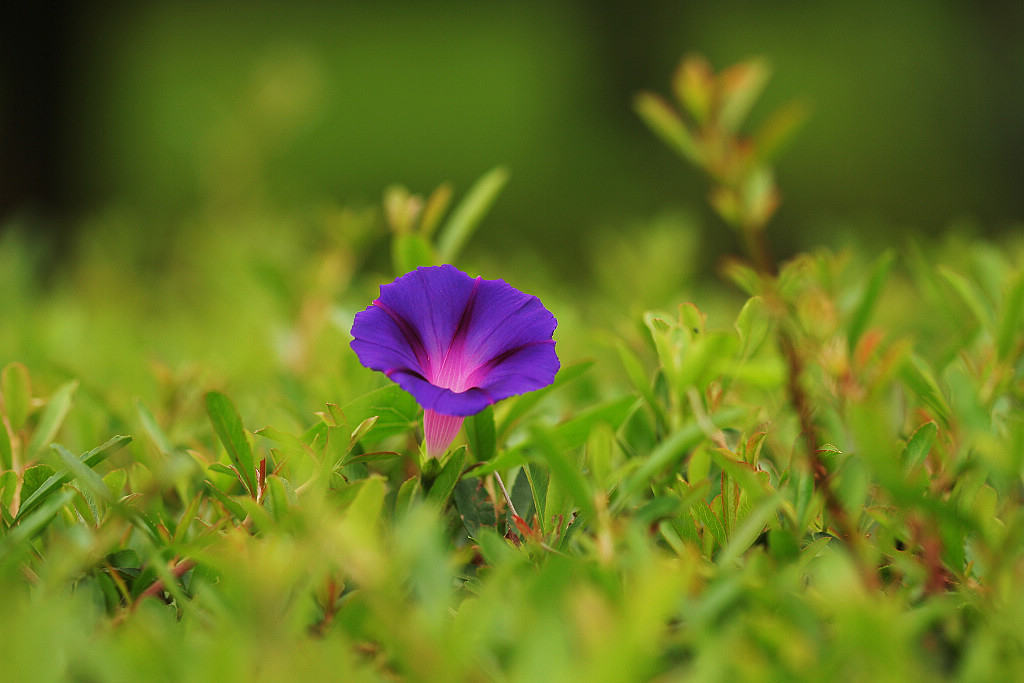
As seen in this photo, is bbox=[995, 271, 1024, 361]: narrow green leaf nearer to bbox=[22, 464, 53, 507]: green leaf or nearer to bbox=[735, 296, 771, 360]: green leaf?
bbox=[735, 296, 771, 360]: green leaf

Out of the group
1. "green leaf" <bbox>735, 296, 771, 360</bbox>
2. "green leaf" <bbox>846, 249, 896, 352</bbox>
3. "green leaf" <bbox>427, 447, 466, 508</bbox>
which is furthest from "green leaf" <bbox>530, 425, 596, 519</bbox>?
"green leaf" <bbox>846, 249, 896, 352</bbox>

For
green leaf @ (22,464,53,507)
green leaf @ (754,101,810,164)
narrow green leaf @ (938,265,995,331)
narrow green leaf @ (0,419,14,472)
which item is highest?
green leaf @ (754,101,810,164)

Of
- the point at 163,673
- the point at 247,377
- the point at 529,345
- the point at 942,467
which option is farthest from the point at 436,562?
the point at 247,377

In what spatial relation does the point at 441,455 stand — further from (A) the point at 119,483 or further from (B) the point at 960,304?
(B) the point at 960,304

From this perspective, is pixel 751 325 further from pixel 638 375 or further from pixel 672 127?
pixel 672 127

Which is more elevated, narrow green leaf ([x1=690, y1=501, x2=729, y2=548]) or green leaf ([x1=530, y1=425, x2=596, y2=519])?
green leaf ([x1=530, y1=425, x2=596, y2=519])

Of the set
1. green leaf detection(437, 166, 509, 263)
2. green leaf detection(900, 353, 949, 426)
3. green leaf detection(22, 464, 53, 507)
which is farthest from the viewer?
green leaf detection(437, 166, 509, 263)

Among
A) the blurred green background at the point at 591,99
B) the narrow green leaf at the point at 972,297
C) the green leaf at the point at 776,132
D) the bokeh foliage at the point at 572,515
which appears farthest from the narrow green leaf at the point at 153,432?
the blurred green background at the point at 591,99
